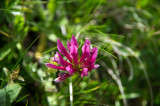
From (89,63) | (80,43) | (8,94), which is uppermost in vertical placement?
(80,43)

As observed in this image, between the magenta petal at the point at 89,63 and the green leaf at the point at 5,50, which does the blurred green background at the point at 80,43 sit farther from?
the magenta petal at the point at 89,63

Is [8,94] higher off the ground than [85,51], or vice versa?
[85,51]

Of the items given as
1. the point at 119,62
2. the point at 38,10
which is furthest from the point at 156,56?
the point at 38,10

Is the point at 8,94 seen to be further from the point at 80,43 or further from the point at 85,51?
the point at 80,43

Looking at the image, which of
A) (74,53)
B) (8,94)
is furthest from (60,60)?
(8,94)

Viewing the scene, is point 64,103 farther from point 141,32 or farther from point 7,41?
point 141,32

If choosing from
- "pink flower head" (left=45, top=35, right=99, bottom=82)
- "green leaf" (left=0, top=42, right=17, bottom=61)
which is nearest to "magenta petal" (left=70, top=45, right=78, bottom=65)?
"pink flower head" (left=45, top=35, right=99, bottom=82)
